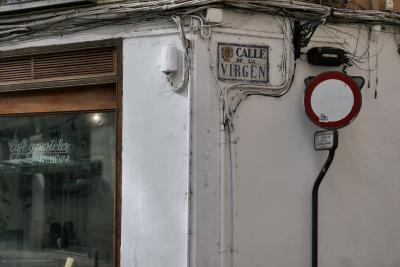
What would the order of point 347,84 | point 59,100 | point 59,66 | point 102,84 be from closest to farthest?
1. point 347,84
2. point 102,84
3. point 59,66
4. point 59,100

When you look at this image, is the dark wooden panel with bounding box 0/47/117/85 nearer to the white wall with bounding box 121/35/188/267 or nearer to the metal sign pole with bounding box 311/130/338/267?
the white wall with bounding box 121/35/188/267

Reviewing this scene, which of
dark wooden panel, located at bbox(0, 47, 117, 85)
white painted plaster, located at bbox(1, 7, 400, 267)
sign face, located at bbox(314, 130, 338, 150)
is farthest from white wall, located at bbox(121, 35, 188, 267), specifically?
sign face, located at bbox(314, 130, 338, 150)

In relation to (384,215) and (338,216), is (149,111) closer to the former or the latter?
(338,216)

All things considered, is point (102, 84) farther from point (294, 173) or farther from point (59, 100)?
point (294, 173)

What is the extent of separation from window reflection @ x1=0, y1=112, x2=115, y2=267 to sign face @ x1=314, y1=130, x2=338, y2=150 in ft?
7.46

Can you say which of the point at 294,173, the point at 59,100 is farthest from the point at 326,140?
the point at 59,100

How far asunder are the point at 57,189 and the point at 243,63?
2672mm

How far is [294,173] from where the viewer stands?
21.2ft

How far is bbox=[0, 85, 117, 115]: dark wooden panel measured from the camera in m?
6.88

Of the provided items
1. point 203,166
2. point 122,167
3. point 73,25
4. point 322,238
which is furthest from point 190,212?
point 73,25

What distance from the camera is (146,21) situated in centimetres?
650

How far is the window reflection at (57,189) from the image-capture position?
6883mm

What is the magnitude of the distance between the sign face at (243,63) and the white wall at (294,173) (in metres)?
0.08

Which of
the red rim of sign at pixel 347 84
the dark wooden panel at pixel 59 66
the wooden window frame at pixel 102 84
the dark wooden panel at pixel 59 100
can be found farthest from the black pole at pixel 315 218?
the dark wooden panel at pixel 59 66
